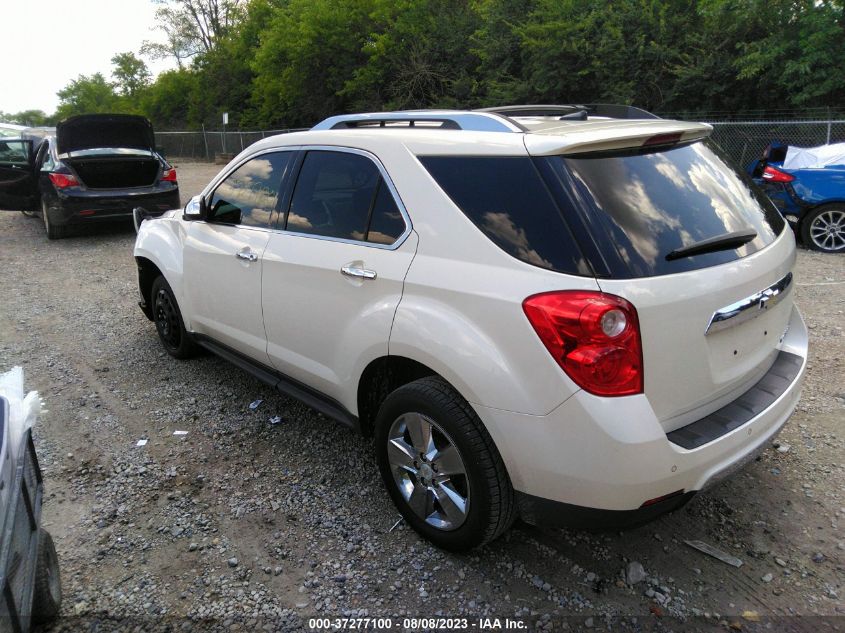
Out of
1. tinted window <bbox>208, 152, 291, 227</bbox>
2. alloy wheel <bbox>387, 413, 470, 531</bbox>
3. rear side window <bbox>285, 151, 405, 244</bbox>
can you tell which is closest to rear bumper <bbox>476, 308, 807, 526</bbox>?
alloy wheel <bbox>387, 413, 470, 531</bbox>

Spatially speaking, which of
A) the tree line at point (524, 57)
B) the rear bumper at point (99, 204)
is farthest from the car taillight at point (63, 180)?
the tree line at point (524, 57)

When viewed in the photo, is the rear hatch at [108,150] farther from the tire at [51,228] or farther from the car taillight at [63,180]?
the tire at [51,228]

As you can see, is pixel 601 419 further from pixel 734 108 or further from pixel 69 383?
pixel 734 108

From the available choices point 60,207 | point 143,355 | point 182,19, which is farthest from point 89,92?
point 143,355

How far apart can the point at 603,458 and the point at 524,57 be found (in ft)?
64.8

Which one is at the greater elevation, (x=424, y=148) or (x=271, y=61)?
(x=271, y=61)

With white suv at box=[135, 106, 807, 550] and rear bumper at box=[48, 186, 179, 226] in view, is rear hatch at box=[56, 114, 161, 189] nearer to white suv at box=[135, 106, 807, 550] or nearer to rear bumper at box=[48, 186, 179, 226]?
rear bumper at box=[48, 186, 179, 226]

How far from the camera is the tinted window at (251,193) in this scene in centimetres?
363

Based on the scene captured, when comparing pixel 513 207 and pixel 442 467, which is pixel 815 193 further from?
pixel 442 467

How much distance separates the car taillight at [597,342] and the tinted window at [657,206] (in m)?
0.17

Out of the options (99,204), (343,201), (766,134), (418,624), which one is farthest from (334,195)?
(766,134)

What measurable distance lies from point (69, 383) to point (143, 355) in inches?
25.5

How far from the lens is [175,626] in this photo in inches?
96.7

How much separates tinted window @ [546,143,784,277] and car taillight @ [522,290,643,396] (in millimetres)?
166
